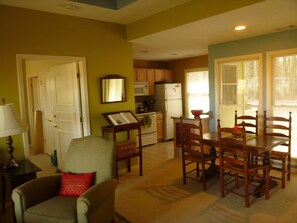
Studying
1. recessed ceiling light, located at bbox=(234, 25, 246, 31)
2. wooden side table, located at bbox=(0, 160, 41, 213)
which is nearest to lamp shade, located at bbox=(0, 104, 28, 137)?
wooden side table, located at bbox=(0, 160, 41, 213)

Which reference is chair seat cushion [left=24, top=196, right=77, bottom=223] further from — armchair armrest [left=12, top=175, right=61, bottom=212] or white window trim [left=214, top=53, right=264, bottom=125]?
white window trim [left=214, top=53, right=264, bottom=125]

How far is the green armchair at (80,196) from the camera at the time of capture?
7.11 feet

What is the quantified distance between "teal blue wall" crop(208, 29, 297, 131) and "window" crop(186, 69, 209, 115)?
1928mm

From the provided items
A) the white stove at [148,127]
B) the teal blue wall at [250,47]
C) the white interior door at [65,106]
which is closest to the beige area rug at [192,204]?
the white interior door at [65,106]

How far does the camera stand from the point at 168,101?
696cm

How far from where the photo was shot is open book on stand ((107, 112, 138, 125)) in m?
4.05

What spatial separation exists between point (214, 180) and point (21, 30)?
3.57 meters

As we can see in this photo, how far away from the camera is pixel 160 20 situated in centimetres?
369

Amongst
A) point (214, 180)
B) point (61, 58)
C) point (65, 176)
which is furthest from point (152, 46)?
point (65, 176)

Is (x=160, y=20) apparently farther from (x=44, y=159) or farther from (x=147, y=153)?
(x=44, y=159)

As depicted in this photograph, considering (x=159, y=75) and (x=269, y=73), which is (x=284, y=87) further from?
(x=159, y=75)

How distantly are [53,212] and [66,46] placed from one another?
246 cm

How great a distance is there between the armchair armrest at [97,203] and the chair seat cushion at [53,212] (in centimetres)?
11

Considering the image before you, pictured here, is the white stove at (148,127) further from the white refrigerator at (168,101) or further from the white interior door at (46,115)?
the white interior door at (46,115)
